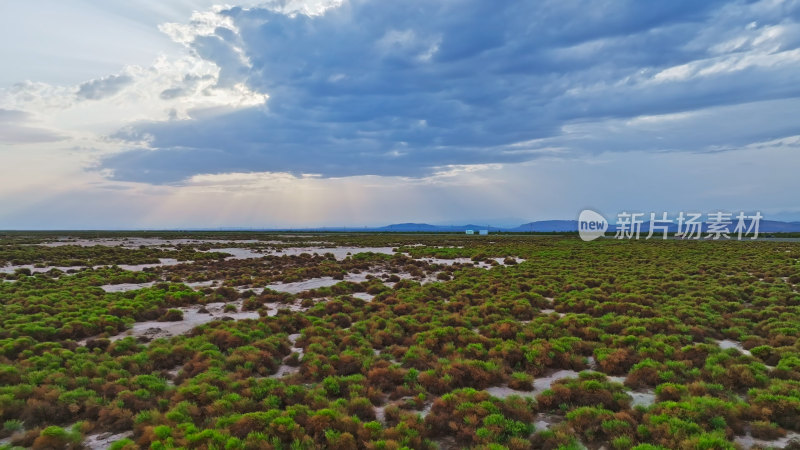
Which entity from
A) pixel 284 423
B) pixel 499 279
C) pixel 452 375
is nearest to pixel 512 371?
pixel 452 375

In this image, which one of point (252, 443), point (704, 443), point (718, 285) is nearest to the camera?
point (704, 443)

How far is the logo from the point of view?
95438 millimetres

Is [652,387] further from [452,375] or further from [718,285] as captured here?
[718,285]

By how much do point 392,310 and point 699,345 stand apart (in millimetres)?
12858

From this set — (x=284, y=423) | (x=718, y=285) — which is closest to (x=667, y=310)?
(x=718, y=285)

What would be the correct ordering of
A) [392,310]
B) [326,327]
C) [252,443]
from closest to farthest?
[252,443] → [326,327] → [392,310]

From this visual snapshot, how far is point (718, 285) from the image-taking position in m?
26.1

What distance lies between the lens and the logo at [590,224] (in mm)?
95438

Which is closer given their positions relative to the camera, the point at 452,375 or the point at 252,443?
the point at 252,443

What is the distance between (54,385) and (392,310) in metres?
13.5

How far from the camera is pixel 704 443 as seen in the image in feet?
26.5

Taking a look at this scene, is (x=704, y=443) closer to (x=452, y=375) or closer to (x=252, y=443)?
(x=452, y=375)

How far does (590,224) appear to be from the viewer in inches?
4131

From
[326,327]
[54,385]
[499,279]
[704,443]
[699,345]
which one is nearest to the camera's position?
[704,443]
